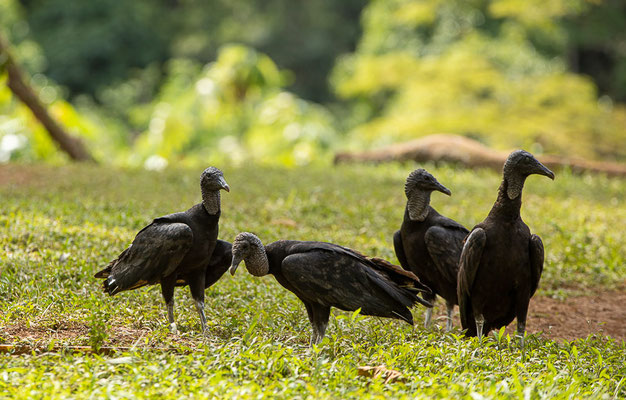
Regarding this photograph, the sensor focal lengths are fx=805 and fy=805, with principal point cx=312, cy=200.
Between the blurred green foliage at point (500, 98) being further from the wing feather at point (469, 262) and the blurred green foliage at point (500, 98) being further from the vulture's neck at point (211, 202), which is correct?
the vulture's neck at point (211, 202)

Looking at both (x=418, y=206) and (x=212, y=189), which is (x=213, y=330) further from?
(x=418, y=206)

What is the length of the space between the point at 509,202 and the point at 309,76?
24.7m

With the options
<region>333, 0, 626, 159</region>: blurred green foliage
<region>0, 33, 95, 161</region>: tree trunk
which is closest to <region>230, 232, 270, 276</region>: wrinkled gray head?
<region>0, 33, 95, 161</region>: tree trunk

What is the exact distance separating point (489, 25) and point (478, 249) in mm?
18885

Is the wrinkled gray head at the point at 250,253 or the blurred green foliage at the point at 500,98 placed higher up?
the blurred green foliage at the point at 500,98

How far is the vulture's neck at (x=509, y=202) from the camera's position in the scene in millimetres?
4832

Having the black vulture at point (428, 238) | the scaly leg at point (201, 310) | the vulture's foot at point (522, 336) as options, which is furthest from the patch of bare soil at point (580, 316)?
the scaly leg at point (201, 310)

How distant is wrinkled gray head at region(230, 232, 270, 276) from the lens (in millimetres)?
4617

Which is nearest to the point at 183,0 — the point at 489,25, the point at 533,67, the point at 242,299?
the point at 489,25

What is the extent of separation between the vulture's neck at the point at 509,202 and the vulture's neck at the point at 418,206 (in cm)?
61

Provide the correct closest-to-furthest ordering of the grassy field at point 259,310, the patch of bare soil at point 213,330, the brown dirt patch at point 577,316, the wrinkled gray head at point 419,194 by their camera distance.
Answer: the grassy field at point 259,310, the patch of bare soil at point 213,330, the wrinkled gray head at point 419,194, the brown dirt patch at point 577,316

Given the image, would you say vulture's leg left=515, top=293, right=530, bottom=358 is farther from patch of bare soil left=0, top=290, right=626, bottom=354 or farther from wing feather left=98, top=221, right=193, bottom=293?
wing feather left=98, top=221, right=193, bottom=293

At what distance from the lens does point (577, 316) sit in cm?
642

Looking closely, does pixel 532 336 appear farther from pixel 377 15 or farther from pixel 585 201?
pixel 377 15
